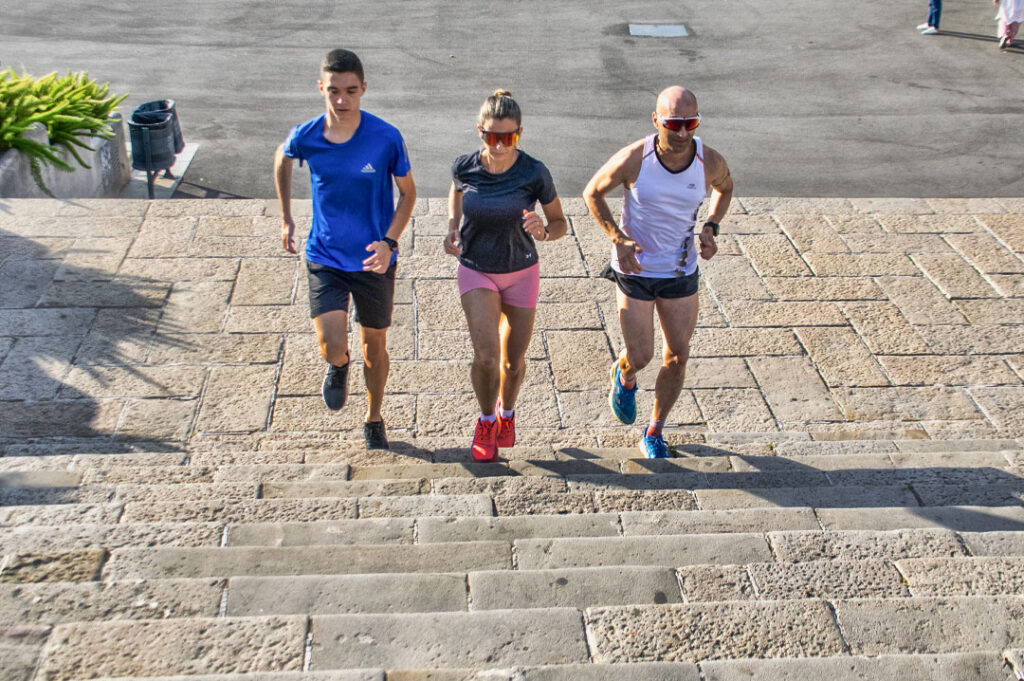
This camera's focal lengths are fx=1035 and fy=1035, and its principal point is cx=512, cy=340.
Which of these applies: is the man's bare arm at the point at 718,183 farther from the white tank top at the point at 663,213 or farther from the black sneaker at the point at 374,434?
the black sneaker at the point at 374,434

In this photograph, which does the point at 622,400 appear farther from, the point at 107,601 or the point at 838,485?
the point at 107,601

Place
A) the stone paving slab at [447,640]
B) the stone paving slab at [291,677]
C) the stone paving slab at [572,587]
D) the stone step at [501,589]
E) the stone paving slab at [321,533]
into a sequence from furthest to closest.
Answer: the stone paving slab at [321,533] < the stone paving slab at [572,587] < the stone step at [501,589] < the stone paving slab at [447,640] < the stone paving slab at [291,677]

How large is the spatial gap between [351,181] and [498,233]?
25.9 inches

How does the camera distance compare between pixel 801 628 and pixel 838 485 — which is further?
pixel 838 485

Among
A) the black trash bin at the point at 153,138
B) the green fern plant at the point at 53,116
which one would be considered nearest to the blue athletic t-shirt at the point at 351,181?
the green fern plant at the point at 53,116

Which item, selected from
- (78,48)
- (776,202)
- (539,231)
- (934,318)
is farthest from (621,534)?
(78,48)

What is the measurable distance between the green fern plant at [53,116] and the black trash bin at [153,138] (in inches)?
12.6

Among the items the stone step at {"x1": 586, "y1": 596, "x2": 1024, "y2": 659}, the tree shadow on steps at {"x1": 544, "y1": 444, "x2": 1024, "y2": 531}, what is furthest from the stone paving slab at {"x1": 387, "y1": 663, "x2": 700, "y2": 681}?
the tree shadow on steps at {"x1": 544, "y1": 444, "x2": 1024, "y2": 531}

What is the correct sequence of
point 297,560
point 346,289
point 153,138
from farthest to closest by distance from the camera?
point 153,138
point 346,289
point 297,560

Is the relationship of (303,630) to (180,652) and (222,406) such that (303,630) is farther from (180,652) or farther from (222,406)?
(222,406)

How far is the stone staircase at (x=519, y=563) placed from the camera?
2.65 meters

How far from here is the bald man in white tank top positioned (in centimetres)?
454

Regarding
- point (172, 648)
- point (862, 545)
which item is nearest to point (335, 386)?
point (172, 648)

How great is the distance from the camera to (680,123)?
4.34 metres
